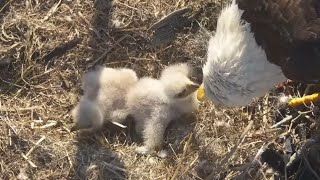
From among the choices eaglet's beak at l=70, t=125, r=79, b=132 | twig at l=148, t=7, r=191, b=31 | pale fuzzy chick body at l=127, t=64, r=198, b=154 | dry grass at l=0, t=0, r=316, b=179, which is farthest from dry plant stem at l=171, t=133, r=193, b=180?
twig at l=148, t=7, r=191, b=31

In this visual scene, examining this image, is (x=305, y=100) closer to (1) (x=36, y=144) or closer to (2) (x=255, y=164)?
(2) (x=255, y=164)

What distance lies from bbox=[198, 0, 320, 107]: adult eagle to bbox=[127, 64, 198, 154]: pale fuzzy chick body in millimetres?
257

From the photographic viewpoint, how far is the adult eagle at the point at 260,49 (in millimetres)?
2477

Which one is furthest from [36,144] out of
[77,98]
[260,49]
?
[260,49]

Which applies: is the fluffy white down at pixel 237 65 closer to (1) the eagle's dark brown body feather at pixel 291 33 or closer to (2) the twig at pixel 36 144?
(1) the eagle's dark brown body feather at pixel 291 33

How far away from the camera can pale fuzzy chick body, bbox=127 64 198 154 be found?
3061 millimetres

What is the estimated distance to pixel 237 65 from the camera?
2.64 metres

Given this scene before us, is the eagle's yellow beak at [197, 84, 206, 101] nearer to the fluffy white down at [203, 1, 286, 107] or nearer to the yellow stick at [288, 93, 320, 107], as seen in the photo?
the fluffy white down at [203, 1, 286, 107]

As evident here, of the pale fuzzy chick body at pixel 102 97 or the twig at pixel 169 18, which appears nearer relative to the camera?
the pale fuzzy chick body at pixel 102 97

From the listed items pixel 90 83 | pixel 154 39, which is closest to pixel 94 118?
pixel 90 83

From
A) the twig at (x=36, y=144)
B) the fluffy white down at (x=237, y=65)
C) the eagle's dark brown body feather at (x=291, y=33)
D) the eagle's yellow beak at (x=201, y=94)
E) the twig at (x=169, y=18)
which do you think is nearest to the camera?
the eagle's dark brown body feather at (x=291, y=33)

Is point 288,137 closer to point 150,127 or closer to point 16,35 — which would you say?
point 150,127

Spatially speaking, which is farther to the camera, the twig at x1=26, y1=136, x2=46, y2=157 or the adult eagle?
the twig at x1=26, y1=136, x2=46, y2=157

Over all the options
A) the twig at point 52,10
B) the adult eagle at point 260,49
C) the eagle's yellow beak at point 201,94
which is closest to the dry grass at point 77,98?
the twig at point 52,10
